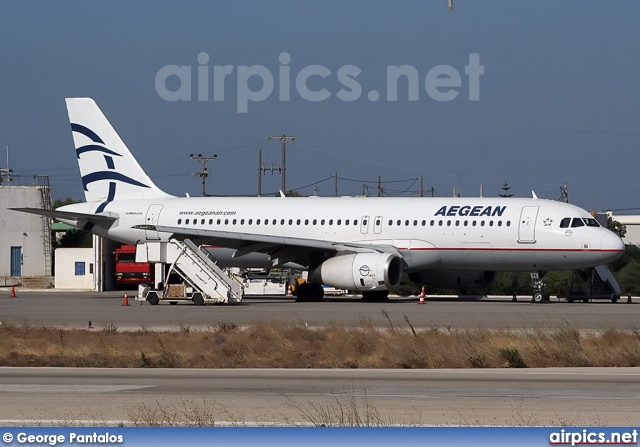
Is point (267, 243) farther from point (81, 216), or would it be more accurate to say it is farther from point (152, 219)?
point (81, 216)

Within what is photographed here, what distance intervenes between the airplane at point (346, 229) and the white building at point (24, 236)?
24627mm

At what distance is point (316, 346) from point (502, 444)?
12.6m

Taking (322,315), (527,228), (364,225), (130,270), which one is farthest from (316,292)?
(130,270)

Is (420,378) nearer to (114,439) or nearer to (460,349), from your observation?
(460,349)

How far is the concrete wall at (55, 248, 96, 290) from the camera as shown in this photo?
61.9 m

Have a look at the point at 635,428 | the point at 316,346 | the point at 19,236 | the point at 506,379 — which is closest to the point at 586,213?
the point at 316,346

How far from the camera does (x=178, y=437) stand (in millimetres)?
9508

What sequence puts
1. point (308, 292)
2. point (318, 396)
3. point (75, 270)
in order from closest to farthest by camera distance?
point (318, 396)
point (308, 292)
point (75, 270)

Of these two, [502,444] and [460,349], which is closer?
[502,444]

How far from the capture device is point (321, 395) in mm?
14672

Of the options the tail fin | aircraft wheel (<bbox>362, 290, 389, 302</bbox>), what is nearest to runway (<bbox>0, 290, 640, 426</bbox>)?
aircraft wheel (<bbox>362, 290, 389, 302</bbox>)

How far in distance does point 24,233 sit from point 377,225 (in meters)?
36.5

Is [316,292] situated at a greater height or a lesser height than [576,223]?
lesser

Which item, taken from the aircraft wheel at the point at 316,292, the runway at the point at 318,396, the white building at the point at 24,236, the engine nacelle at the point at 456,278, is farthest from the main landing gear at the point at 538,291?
the white building at the point at 24,236
